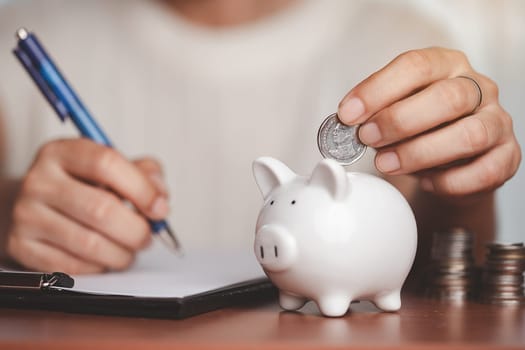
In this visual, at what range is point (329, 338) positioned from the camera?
47 centimetres

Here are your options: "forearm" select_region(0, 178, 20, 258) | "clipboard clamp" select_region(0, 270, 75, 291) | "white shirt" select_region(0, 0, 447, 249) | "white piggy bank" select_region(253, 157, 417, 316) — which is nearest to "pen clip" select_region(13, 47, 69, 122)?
"forearm" select_region(0, 178, 20, 258)

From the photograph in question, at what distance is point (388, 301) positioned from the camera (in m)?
0.58

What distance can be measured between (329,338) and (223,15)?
1.23 metres

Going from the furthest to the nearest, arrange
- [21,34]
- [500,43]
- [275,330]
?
[500,43] → [21,34] → [275,330]

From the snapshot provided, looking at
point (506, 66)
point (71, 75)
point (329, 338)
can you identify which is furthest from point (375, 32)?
point (329, 338)

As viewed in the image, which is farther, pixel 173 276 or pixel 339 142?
pixel 173 276

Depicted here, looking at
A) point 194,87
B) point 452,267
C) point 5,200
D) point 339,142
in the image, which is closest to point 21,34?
point 5,200

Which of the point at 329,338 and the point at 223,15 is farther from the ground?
the point at 223,15

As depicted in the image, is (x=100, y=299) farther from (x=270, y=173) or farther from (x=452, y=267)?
(x=452, y=267)

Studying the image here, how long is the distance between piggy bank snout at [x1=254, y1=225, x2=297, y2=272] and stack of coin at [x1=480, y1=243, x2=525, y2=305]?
0.24m

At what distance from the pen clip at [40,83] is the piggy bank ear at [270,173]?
41cm

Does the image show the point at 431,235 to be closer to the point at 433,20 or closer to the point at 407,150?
the point at 407,150

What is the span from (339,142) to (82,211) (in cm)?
38

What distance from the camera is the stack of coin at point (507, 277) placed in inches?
25.6
